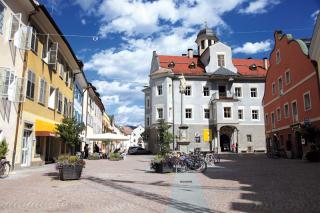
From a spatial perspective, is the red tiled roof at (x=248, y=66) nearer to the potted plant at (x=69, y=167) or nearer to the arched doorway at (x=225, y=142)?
the arched doorway at (x=225, y=142)

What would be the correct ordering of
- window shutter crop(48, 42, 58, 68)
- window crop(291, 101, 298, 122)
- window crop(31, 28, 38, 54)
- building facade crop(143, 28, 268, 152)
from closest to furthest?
1. window crop(31, 28, 38, 54)
2. window shutter crop(48, 42, 58, 68)
3. window crop(291, 101, 298, 122)
4. building facade crop(143, 28, 268, 152)

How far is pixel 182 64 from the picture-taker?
5847cm

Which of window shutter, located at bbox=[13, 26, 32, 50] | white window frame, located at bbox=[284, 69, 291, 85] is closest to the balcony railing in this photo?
white window frame, located at bbox=[284, 69, 291, 85]

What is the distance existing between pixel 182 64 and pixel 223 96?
30.1 feet

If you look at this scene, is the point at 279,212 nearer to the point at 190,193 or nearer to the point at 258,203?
the point at 258,203

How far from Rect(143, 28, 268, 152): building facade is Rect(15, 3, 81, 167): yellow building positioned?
26246mm

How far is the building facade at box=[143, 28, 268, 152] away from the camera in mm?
53375

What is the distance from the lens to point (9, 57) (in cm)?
1742

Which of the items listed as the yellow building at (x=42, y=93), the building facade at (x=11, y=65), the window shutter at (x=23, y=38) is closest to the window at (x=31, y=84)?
the yellow building at (x=42, y=93)

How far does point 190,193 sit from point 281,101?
29751 millimetres

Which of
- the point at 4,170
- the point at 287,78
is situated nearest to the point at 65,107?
the point at 4,170

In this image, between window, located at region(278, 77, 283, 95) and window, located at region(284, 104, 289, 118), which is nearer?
window, located at region(284, 104, 289, 118)

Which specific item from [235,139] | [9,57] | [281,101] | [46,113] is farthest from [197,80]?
[9,57]

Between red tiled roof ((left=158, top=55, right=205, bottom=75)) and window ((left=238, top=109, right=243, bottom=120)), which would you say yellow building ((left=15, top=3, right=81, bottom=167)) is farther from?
window ((left=238, top=109, right=243, bottom=120))
